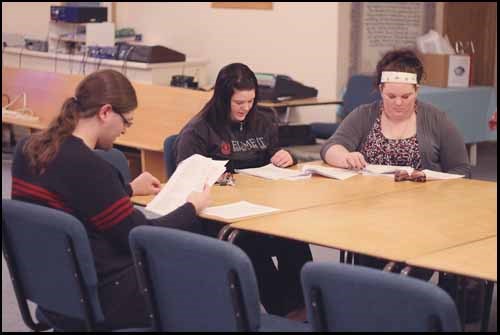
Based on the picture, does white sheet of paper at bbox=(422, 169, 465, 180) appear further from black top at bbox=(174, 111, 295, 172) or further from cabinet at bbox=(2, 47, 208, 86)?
cabinet at bbox=(2, 47, 208, 86)

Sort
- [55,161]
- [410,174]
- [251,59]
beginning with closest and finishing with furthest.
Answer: [55,161] → [410,174] → [251,59]

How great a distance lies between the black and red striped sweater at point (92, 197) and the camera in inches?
109

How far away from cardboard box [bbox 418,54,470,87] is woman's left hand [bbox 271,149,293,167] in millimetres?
4084

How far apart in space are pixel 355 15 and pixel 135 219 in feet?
18.5

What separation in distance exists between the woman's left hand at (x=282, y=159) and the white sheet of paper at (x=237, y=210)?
74 cm

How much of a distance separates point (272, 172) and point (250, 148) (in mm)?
200

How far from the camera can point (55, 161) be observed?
2803mm

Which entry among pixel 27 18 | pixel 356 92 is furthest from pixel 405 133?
pixel 27 18

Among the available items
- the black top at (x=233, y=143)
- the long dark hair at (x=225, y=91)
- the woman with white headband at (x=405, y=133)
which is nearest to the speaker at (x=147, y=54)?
the black top at (x=233, y=143)

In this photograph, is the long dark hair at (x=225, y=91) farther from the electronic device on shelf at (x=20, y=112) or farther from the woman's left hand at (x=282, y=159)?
the electronic device on shelf at (x=20, y=112)

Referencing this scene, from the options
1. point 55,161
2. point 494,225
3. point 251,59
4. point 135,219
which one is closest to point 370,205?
point 494,225

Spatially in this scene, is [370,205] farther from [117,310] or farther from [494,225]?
[117,310]

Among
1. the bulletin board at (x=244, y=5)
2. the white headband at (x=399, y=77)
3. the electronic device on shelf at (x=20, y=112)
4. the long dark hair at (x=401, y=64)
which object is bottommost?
the electronic device on shelf at (x=20, y=112)

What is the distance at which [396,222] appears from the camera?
10.2 ft
